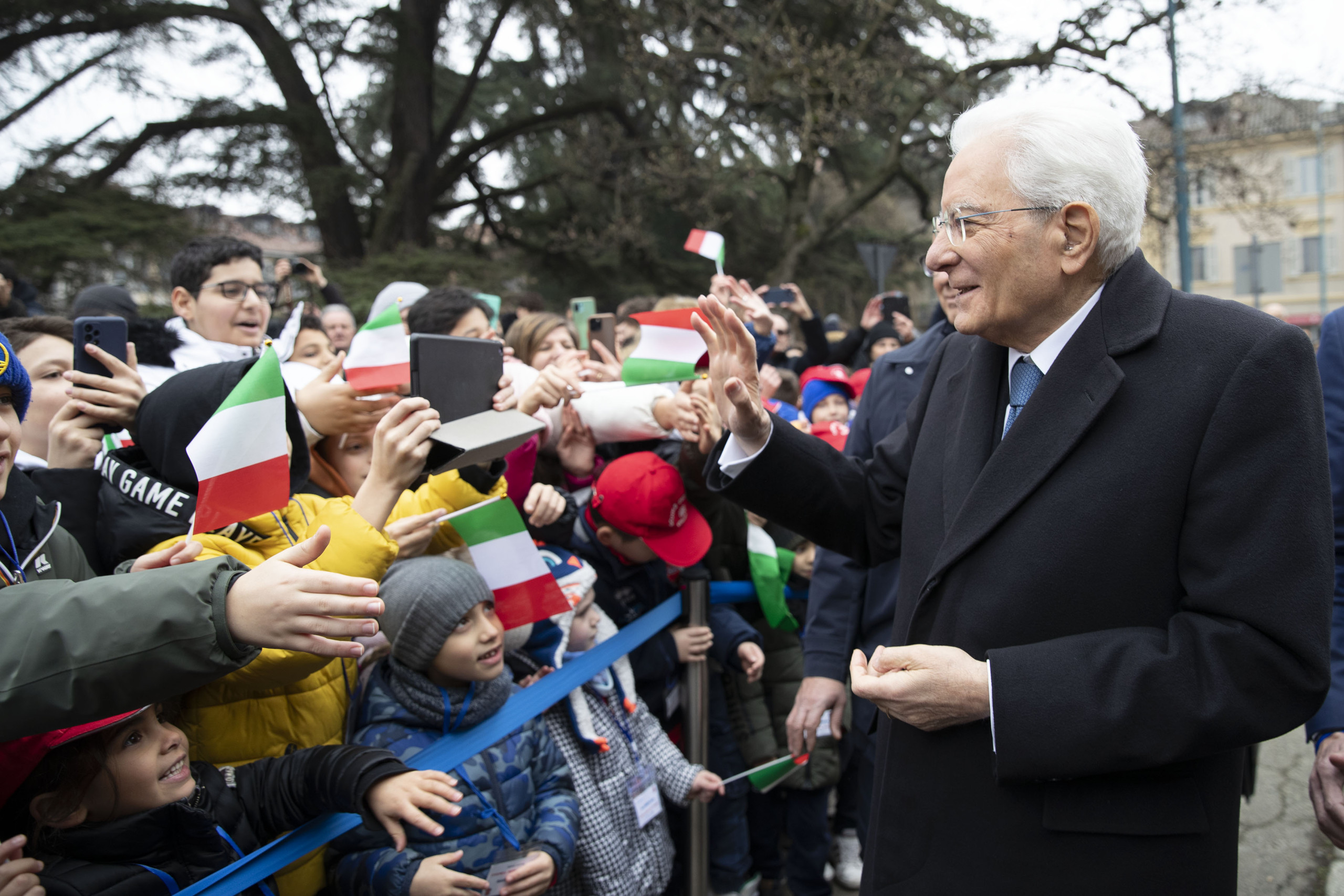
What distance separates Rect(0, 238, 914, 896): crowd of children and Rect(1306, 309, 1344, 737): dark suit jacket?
1.54 m

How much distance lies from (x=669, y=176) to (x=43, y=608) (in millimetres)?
12209

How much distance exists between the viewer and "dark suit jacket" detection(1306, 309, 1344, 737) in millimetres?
2092

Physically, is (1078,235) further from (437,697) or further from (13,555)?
(13,555)

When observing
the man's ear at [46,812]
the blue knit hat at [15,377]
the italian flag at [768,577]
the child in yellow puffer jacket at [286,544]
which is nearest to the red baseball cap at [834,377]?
the italian flag at [768,577]

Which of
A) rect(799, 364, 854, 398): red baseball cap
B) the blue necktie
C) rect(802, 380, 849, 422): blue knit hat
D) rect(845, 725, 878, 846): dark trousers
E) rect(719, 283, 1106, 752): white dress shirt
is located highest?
rect(719, 283, 1106, 752): white dress shirt

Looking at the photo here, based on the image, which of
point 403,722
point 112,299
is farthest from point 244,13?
point 403,722

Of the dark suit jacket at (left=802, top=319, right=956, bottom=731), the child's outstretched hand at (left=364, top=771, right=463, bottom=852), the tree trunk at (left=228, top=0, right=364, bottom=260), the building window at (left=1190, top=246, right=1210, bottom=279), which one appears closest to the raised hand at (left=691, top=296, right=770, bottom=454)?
the dark suit jacket at (left=802, top=319, right=956, bottom=731)

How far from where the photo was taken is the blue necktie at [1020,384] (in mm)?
1727

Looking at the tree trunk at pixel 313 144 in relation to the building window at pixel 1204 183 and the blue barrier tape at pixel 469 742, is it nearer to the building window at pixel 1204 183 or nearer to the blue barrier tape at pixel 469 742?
the blue barrier tape at pixel 469 742

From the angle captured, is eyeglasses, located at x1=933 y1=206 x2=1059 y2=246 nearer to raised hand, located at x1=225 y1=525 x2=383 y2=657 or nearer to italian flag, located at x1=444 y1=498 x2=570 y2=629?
raised hand, located at x1=225 y1=525 x2=383 y2=657

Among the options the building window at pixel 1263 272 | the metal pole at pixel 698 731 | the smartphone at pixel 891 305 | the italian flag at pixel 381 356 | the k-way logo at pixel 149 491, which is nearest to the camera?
the k-way logo at pixel 149 491

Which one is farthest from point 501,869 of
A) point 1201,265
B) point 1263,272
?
point 1263,272

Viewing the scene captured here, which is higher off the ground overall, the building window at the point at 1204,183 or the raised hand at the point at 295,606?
the building window at the point at 1204,183

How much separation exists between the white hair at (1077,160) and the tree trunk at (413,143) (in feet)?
36.9
